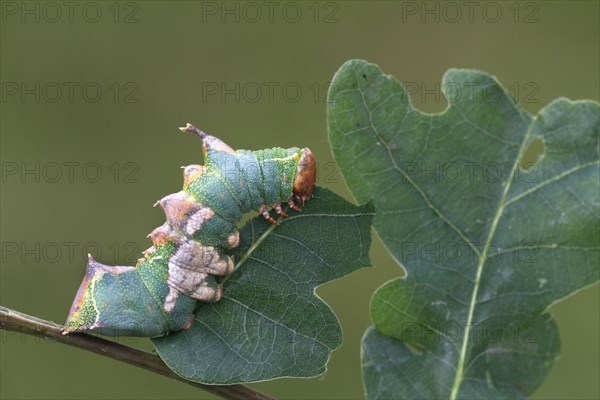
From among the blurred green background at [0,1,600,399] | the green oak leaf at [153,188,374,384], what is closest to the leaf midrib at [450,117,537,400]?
the green oak leaf at [153,188,374,384]

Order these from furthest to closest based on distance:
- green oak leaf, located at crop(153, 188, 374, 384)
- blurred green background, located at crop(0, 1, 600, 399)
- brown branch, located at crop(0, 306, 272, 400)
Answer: blurred green background, located at crop(0, 1, 600, 399) → green oak leaf, located at crop(153, 188, 374, 384) → brown branch, located at crop(0, 306, 272, 400)

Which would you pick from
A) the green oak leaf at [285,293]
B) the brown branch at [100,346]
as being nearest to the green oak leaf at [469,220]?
the green oak leaf at [285,293]

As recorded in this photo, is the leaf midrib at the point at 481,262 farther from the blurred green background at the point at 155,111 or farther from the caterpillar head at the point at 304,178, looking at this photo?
the blurred green background at the point at 155,111

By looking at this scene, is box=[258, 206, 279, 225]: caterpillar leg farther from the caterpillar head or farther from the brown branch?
the brown branch

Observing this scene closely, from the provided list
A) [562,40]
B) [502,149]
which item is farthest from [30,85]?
[502,149]

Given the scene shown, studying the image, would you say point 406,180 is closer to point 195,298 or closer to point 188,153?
point 195,298

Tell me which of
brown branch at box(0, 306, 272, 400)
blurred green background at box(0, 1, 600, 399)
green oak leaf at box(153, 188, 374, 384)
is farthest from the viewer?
blurred green background at box(0, 1, 600, 399)

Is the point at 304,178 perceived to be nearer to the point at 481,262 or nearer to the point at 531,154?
the point at 481,262
